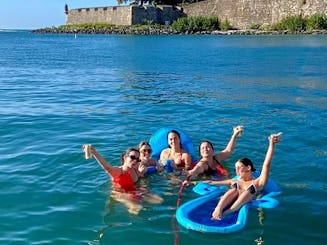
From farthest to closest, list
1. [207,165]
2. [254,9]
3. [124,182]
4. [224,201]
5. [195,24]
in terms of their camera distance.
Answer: [195,24]
[254,9]
[207,165]
[124,182]
[224,201]

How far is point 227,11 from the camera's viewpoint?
224ft

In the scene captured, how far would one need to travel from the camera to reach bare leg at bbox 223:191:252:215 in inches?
244

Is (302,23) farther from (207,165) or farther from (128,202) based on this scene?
(128,202)

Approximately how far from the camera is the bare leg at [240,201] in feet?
20.4

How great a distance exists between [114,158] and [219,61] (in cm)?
1948

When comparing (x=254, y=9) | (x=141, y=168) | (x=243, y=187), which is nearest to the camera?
(x=243, y=187)

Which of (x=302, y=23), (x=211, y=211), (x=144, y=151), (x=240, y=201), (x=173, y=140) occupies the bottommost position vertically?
(x=211, y=211)

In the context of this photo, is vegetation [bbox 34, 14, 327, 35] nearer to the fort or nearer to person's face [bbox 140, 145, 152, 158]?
the fort

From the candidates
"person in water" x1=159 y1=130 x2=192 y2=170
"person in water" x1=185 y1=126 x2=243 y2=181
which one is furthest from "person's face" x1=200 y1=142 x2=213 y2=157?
"person in water" x1=159 y1=130 x2=192 y2=170

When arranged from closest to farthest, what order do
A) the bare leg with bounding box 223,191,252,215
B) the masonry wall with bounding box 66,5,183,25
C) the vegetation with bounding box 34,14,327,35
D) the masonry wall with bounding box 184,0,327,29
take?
1. the bare leg with bounding box 223,191,252,215
2. the vegetation with bounding box 34,14,327,35
3. the masonry wall with bounding box 184,0,327,29
4. the masonry wall with bounding box 66,5,183,25

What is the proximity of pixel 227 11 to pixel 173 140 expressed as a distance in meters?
62.9

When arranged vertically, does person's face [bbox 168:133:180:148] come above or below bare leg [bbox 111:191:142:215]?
above

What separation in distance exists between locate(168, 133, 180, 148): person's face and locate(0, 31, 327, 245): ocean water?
579 mm

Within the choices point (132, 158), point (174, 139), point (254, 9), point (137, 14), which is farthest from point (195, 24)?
point (132, 158)
